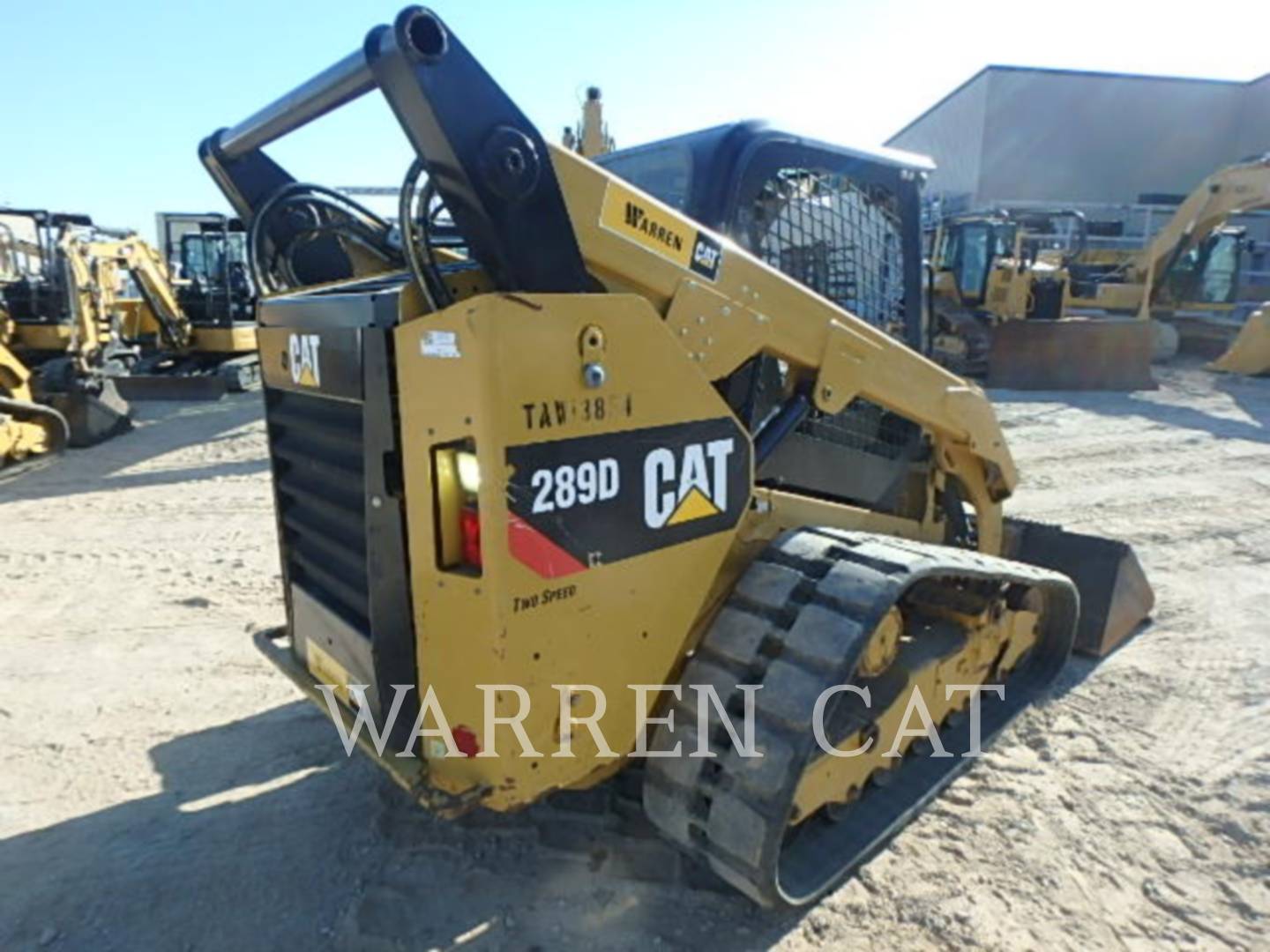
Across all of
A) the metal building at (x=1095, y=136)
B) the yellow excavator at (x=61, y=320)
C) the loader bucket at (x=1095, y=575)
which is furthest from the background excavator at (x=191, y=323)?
the metal building at (x=1095, y=136)

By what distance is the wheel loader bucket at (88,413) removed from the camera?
9812 mm

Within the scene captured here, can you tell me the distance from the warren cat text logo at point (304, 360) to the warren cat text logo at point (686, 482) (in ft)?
3.25

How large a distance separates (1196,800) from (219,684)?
13.1 feet

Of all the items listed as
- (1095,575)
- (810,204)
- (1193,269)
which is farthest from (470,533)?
(1193,269)

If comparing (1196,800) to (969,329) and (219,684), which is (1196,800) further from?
(969,329)

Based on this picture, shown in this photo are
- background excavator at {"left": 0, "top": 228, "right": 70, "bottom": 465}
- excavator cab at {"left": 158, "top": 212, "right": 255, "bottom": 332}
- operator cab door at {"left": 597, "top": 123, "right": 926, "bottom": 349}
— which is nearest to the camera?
operator cab door at {"left": 597, "top": 123, "right": 926, "bottom": 349}

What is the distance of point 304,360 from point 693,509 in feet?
3.96

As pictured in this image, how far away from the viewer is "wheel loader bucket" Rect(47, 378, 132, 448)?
981 centimetres

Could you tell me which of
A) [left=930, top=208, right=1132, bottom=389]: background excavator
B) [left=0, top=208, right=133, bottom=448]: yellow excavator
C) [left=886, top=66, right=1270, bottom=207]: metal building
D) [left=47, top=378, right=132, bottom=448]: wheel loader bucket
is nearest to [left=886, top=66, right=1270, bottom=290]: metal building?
[left=886, top=66, right=1270, bottom=207]: metal building

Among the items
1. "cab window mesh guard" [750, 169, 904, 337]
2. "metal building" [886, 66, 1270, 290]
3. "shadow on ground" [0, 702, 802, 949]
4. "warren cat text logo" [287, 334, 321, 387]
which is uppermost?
"metal building" [886, 66, 1270, 290]

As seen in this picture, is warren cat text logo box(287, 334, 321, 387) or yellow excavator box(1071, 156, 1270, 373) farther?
yellow excavator box(1071, 156, 1270, 373)

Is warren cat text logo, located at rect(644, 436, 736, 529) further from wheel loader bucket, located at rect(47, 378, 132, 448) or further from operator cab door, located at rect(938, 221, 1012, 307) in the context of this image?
operator cab door, located at rect(938, 221, 1012, 307)

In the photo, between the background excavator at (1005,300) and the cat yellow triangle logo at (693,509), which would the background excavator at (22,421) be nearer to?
the cat yellow triangle logo at (693,509)

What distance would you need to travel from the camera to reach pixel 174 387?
43.9 ft
